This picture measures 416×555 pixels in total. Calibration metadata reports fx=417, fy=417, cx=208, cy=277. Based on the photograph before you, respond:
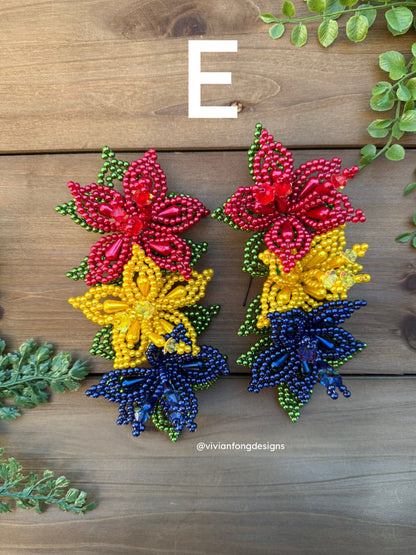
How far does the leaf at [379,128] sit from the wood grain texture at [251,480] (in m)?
0.38

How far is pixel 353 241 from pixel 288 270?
17cm

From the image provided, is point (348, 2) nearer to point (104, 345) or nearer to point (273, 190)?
point (273, 190)

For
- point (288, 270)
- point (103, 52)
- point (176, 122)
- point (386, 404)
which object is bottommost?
point (386, 404)

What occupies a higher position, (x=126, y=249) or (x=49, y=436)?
(x=126, y=249)

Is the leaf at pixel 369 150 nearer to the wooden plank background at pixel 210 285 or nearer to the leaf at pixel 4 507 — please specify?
the wooden plank background at pixel 210 285

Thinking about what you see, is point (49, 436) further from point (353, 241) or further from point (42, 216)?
point (353, 241)

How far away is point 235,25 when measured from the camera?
0.63m

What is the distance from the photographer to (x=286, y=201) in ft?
1.89

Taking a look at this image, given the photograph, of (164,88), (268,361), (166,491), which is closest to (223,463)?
(166,491)

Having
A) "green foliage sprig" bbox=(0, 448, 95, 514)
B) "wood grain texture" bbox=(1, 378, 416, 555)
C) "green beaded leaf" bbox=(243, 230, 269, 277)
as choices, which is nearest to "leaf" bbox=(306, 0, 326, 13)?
"green beaded leaf" bbox=(243, 230, 269, 277)

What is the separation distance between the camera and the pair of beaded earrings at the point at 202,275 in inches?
22.2

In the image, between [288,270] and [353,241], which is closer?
[288,270]

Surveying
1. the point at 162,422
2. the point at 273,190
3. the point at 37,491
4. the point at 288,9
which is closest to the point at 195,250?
the point at 273,190

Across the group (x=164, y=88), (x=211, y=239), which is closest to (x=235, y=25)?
(x=164, y=88)
